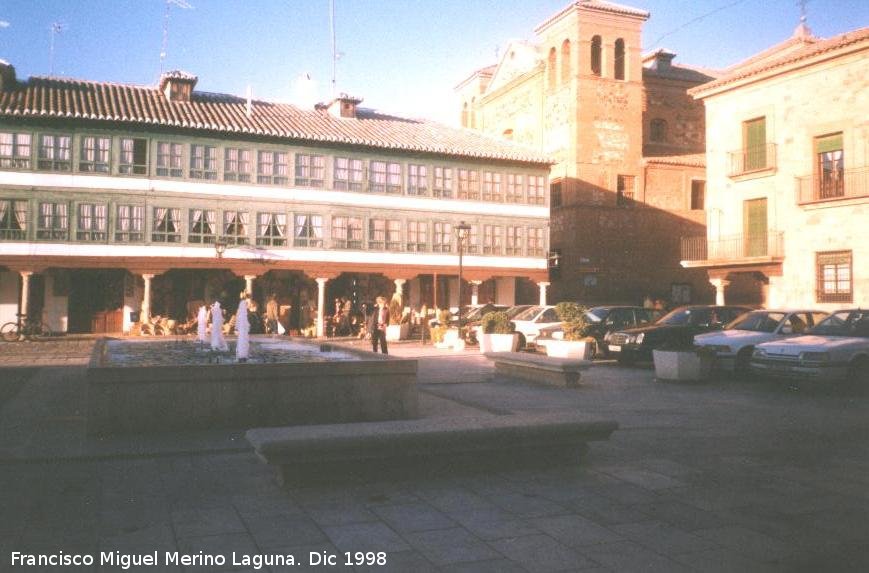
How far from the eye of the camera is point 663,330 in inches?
698

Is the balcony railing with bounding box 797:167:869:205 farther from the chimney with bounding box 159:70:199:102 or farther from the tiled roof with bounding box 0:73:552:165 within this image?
the chimney with bounding box 159:70:199:102

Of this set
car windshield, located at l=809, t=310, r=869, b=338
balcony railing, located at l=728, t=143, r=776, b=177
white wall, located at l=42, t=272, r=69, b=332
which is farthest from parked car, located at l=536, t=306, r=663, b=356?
white wall, located at l=42, t=272, r=69, b=332

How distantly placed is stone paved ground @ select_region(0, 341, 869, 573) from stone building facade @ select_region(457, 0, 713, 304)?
1124 inches

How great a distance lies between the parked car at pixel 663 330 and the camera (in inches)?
694

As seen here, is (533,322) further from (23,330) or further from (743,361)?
(23,330)

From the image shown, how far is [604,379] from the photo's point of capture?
48.5 feet

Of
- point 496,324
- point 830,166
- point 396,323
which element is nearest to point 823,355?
point 496,324

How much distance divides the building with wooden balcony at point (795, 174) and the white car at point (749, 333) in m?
9.32

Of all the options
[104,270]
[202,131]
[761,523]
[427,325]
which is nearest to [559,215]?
[427,325]

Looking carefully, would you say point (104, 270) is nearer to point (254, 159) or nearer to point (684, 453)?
point (254, 159)

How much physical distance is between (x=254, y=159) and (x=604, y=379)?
1982 centimetres

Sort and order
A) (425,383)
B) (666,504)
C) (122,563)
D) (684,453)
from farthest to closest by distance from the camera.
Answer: (425,383) < (684,453) < (666,504) < (122,563)

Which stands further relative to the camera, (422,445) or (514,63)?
(514,63)

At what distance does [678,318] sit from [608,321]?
2156mm
